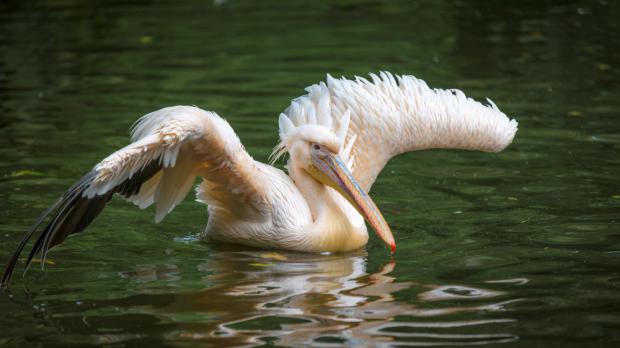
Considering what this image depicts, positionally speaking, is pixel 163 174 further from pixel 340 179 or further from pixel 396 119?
pixel 396 119

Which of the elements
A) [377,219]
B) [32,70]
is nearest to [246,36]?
[32,70]

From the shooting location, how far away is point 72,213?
541 cm

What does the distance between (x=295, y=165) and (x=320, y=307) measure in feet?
4.90

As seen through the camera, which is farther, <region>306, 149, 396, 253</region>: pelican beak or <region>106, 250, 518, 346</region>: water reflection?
<region>306, 149, 396, 253</region>: pelican beak

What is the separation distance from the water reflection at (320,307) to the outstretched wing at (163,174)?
1.34ft

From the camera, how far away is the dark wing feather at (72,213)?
525cm

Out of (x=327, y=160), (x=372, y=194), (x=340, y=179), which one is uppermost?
(x=327, y=160)

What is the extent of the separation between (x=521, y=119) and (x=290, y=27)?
18.9ft

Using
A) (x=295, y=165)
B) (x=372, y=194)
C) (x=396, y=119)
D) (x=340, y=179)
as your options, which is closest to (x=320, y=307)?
(x=340, y=179)

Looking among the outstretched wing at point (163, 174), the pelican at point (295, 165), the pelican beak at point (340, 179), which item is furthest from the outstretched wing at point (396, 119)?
the outstretched wing at point (163, 174)

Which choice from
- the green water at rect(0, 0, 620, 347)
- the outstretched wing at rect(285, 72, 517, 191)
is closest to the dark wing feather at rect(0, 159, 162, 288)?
the green water at rect(0, 0, 620, 347)

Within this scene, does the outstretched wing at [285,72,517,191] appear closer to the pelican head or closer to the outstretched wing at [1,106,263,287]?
the pelican head

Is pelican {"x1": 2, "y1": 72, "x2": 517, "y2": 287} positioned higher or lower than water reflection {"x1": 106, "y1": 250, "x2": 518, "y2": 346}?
higher

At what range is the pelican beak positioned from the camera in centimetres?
604
